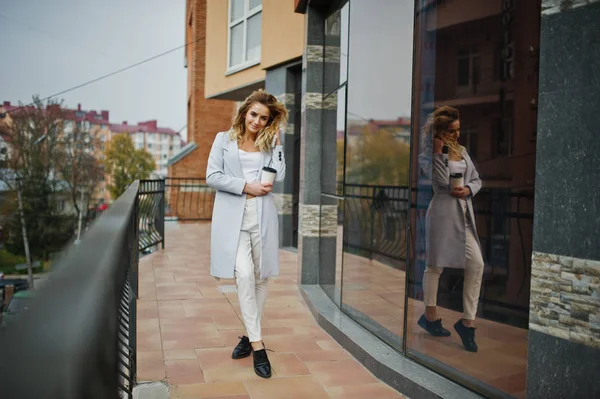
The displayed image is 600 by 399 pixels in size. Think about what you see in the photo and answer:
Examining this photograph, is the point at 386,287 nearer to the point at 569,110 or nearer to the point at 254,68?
the point at 569,110

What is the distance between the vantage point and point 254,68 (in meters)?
11.6

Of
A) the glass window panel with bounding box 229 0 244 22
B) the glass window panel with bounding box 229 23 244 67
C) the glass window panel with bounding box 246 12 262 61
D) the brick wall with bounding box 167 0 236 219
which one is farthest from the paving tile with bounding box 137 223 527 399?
the brick wall with bounding box 167 0 236 219

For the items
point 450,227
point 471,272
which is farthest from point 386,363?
point 450,227

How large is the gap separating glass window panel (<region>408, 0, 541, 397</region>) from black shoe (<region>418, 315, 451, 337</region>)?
36 millimetres

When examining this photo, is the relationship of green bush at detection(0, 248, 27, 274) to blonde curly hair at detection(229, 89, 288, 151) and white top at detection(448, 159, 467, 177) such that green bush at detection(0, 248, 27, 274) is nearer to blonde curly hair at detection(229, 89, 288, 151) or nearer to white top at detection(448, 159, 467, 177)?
blonde curly hair at detection(229, 89, 288, 151)

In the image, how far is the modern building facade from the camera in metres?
2.19

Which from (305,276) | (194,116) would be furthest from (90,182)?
(305,276)

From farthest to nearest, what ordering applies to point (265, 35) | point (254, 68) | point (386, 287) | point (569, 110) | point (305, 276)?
1. point (254, 68)
2. point (265, 35)
3. point (305, 276)
4. point (386, 287)
5. point (569, 110)

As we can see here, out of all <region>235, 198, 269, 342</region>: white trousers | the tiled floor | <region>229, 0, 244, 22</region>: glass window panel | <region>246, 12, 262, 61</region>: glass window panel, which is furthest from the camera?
<region>229, 0, 244, 22</region>: glass window panel

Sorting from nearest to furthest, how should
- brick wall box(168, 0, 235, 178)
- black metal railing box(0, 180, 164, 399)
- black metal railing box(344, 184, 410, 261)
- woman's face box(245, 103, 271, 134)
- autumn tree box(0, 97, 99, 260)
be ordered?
black metal railing box(0, 180, 164, 399)
woman's face box(245, 103, 271, 134)
black metal railing box(344, 184, 410, 261)
brick wall box(168, 0, 235, 178)
autumn tree box(0, 97, 99, 260)

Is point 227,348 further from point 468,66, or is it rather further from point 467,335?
point 468,66

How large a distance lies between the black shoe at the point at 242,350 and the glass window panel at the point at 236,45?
922cm

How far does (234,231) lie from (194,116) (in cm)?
1678

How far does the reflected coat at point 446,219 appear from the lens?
322cm
